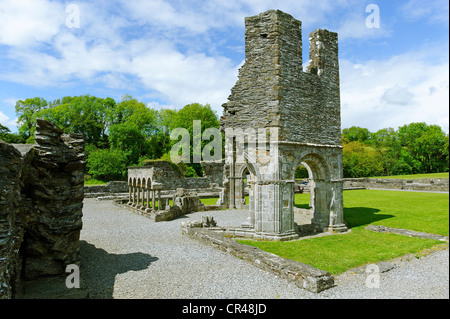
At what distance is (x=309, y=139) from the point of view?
11.7 meters

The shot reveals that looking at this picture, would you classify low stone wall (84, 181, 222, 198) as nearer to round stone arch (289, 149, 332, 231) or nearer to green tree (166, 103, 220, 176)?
green tree (166, 103, 220, 176)

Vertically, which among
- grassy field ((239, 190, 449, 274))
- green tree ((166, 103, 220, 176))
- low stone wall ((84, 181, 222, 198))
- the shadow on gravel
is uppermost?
green tree ((166, 103, 220, 176))

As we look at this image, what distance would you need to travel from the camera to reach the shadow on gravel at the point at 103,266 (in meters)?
6.44

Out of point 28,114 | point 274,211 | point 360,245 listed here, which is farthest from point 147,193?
point 28,114

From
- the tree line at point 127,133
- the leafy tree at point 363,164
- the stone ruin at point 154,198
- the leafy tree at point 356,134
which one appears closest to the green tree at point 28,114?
the tree line at point 127,133

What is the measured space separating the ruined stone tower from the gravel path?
3.29 m

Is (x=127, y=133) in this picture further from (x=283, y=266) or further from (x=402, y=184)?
(x=283, y=266)

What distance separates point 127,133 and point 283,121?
34.0 meters

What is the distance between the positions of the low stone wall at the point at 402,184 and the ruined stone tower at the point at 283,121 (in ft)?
58.9

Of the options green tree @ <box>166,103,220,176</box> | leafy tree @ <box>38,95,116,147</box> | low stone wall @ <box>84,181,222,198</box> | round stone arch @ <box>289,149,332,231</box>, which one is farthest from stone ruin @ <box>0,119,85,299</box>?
leafy tree @ <box>38,95,116,147</box>

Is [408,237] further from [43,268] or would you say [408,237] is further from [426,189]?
[426,189]

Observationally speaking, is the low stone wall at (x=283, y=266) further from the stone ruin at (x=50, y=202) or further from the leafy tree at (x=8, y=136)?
the leafy tree at (x=8, y=136)

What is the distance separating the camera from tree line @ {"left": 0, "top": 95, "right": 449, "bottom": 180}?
122ft
